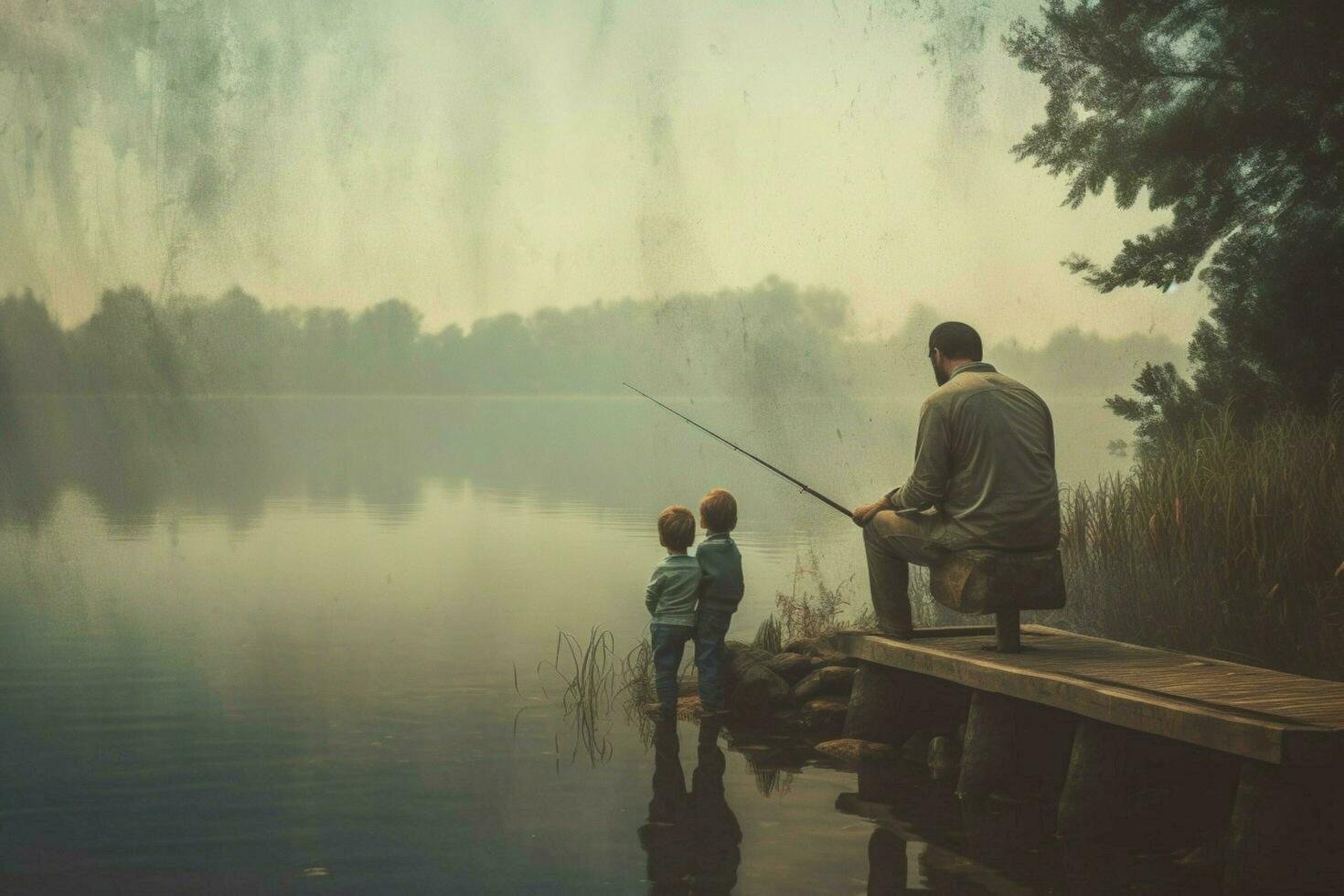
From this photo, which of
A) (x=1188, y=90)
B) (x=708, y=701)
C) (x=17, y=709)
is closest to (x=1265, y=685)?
(x=708, y=701)

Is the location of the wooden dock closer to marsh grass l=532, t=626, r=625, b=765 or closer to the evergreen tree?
marsh grass l=532, t=626, r=625, b=765

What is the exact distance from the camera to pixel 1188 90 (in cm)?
1362

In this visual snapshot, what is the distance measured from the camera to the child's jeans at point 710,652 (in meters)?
7.96

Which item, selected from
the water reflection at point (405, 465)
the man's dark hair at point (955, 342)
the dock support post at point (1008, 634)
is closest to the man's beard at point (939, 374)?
the man's dark hair at point (955, 342)

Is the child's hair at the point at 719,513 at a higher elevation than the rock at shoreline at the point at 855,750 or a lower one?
higher

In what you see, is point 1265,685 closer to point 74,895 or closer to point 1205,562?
point 1205,562

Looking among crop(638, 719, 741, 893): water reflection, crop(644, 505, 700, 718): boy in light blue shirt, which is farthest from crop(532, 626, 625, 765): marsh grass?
crop(644, 505, 700, 718): boy in light blue shirt

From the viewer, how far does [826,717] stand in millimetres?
7945

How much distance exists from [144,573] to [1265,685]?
13.2m

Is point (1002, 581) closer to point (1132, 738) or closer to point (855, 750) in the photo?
point (1132, 738)

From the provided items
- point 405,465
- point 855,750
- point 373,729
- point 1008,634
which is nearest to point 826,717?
point 855,750

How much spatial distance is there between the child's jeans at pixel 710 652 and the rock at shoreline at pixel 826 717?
0.52 meters

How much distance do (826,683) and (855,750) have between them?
2.97 feet

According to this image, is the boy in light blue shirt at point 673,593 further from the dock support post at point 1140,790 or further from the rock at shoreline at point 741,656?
the dock support post at point 1140,790
